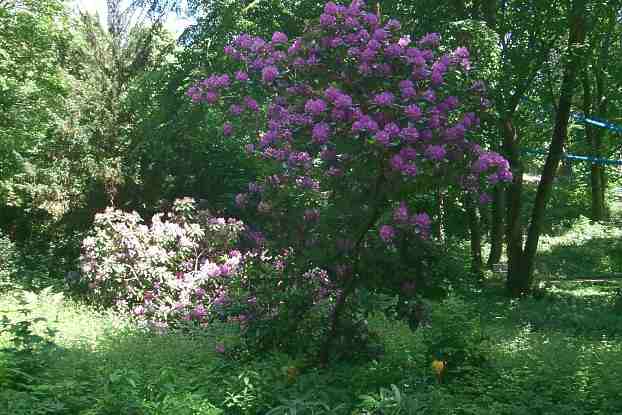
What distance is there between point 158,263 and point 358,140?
5.90 metres

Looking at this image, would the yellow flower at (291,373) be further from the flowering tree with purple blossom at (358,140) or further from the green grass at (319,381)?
the flowering tree with purple blossom at (358,140)

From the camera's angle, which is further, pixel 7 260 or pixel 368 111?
pixel 7 260

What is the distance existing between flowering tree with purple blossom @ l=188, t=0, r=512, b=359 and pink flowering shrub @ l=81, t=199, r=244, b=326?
4.02 m

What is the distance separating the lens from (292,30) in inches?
→ 473

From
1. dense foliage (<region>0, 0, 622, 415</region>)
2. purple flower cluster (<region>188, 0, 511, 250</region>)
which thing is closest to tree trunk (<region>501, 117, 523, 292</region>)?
dense foliage (<region>0, 0, 622, 415</region>)

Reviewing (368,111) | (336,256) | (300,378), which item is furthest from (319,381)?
(368,111)

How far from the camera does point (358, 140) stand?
4.65 meters

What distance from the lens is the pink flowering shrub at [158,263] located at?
30.3 ft

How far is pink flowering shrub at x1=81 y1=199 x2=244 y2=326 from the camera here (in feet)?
30.3

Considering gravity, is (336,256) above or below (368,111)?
below

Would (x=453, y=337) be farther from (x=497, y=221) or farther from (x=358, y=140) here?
(x=497, y=221)

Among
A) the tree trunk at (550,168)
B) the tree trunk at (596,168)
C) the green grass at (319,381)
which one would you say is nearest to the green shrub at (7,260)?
the green grass at (319,381)

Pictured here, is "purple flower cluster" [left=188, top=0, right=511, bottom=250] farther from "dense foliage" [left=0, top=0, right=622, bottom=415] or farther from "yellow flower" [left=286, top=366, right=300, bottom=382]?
"yellow flower" [left=286, top=366, right=300, bottom=382]

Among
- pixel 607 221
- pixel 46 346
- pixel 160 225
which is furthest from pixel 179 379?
pixel 607 221
